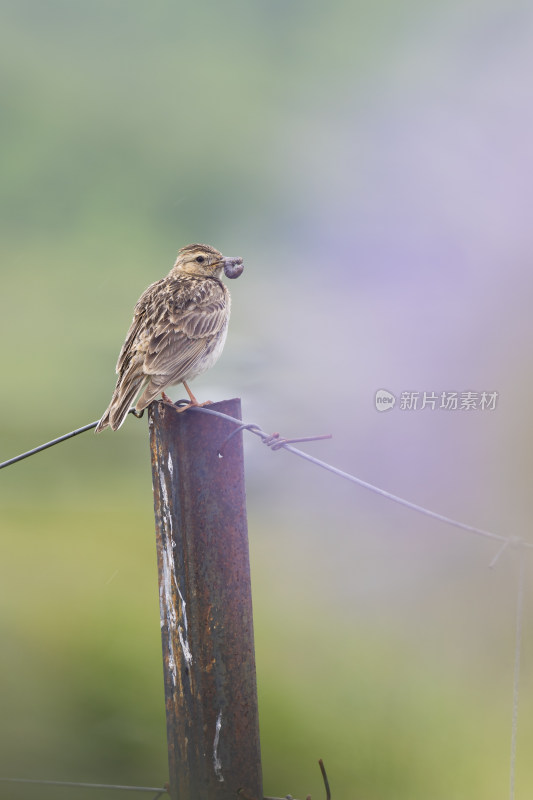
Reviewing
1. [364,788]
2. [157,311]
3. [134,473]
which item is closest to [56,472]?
[134,473]

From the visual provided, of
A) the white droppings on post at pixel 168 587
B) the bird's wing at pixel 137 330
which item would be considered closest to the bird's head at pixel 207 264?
the bird's wing at pixel 137 330

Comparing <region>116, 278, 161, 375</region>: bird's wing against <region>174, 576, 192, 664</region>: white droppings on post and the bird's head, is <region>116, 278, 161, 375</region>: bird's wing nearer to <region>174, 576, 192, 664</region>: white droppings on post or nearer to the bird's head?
the bird's head

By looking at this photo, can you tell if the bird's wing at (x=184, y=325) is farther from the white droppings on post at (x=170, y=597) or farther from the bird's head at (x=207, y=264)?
the white droppings on post at (x=170, y=597)

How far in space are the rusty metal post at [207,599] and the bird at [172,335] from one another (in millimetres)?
664

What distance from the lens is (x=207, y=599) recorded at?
272 cm

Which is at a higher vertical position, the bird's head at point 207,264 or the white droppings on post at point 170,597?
the bird's head at point 207,264

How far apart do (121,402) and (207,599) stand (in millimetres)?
1123

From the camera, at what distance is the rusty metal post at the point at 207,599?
8.89ft

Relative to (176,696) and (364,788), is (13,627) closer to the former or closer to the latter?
(364,788)

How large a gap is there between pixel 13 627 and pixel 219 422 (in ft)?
16.1

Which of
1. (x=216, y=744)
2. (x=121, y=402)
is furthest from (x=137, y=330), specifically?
(x=216, y=744)

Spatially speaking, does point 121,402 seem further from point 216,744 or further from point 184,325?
point 216,744

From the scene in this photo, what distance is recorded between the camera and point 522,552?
2.25m

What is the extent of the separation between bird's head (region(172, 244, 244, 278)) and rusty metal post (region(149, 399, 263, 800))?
6.88 ft
